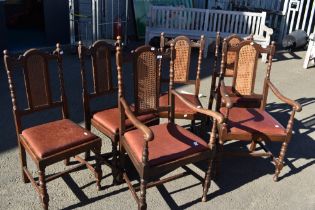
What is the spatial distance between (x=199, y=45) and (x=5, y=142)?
2.42m

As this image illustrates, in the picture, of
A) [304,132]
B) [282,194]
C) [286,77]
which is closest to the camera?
[282,194]

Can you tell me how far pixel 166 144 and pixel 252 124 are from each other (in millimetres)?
961

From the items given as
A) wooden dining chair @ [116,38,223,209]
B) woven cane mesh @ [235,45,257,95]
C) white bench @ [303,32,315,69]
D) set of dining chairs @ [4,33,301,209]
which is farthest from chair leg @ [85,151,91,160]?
white bench @ [303,32,315,69]

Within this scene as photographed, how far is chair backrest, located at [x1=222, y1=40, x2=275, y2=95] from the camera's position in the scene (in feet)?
11.9

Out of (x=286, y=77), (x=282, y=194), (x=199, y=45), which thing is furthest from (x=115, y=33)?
(x=282, y=194)

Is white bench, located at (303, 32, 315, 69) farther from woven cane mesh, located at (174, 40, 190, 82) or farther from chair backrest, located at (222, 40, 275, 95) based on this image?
woven cane mesh, located at (174, 40, 190, 82)

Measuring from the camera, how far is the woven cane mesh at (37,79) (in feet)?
9.17

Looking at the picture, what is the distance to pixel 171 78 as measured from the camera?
3178 millimetres

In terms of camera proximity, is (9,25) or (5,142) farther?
(9,25)

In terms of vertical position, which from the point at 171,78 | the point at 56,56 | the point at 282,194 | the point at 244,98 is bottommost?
the point at 282,194

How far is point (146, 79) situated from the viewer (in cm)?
306

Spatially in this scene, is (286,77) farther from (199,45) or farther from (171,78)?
(171,78)

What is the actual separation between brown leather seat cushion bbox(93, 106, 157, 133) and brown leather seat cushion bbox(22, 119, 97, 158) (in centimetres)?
23

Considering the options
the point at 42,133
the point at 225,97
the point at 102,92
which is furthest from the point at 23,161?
the point at 225,97
